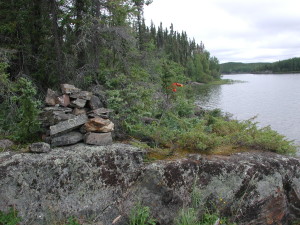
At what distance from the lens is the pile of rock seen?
A: 16.1ft

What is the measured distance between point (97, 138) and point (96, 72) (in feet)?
10.6

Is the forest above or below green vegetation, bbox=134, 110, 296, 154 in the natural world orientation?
above

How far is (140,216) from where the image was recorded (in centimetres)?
416

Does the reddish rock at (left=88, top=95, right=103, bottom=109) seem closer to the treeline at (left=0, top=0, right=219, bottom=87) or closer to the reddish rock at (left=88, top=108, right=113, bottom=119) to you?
the reddish rock at (left=88, top=108, right=113, bottom=119)

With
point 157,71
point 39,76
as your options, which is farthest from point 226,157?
point 157,71

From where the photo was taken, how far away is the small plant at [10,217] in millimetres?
3823

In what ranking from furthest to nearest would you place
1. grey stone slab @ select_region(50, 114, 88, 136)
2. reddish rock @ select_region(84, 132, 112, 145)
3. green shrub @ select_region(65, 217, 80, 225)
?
reddish rock @ select_region(84, 132, 112, 145)
grey stone slab @ select_region(50, 114, 88, 136)
green shrub @ select_region(65, 217, 80, 225)

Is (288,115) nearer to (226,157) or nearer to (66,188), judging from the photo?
(226,157)

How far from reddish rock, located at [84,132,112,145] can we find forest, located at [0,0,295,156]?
23.9 inches

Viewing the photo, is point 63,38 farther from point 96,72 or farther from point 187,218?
point 187,218

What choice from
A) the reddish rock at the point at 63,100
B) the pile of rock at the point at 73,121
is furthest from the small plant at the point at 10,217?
the reddish rock at the point at 63,100

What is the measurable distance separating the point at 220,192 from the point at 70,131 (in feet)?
9.93

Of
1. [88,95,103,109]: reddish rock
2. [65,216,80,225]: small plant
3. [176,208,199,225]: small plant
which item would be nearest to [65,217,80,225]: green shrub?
[65,216,80,225]: small plant

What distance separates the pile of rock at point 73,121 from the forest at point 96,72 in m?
0.50
